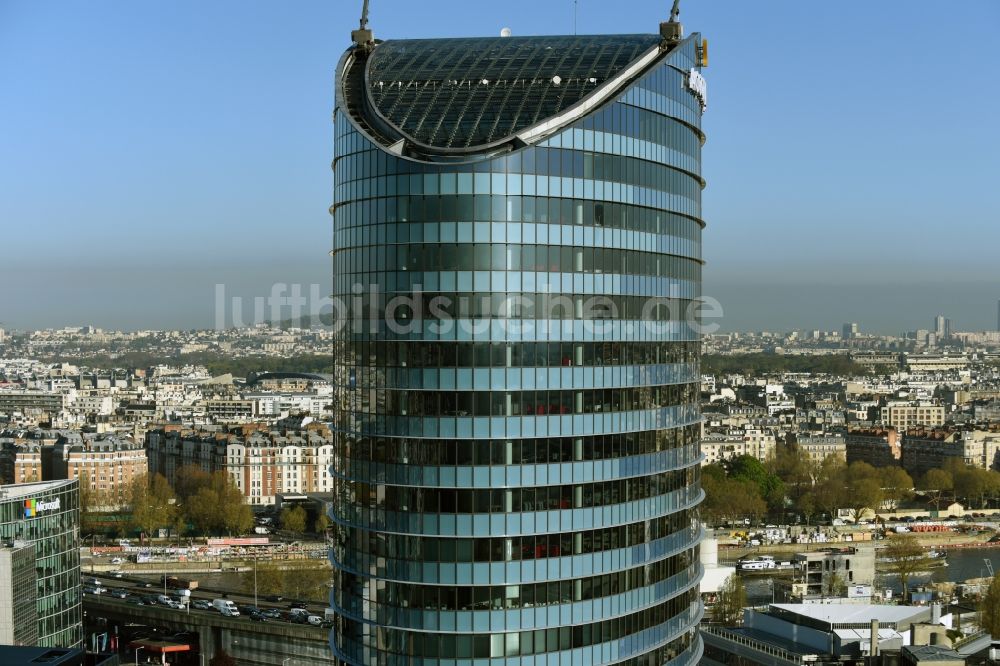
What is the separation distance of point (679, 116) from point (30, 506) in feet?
129

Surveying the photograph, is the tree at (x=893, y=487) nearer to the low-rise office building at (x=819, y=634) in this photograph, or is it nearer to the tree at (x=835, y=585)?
the tree at (x=835, y=585)

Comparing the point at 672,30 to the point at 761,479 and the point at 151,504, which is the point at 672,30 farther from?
the point at 761,479

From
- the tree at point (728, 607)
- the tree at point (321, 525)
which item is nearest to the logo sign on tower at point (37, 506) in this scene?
the tree at point (728, 607)

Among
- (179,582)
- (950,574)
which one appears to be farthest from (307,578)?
(950,574)

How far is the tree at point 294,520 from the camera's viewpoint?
423 ft

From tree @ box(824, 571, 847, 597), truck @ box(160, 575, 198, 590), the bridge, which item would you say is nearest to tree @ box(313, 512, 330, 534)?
truck @ box(160, 575, 198, 590)

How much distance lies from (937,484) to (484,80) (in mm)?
129823

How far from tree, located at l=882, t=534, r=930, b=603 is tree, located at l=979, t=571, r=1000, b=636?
59.0 feet

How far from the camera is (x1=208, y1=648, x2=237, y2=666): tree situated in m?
71.8

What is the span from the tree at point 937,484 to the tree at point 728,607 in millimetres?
73397

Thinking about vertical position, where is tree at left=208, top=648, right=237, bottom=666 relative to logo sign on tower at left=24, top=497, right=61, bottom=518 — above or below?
below

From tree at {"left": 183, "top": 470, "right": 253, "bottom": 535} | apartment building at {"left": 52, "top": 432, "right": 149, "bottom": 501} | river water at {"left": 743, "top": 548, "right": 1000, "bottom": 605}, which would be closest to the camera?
river water at {"left": 743, "top": 548, "right": 1000, "bottom": 605}

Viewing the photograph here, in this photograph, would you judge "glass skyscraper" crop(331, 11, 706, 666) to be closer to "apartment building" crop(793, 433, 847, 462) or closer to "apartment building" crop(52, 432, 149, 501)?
"apartment building" crop(52, 432, 149, 501)

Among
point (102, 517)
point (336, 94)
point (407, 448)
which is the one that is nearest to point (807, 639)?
point (407, 448)
